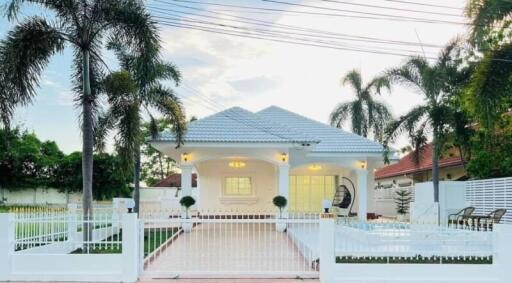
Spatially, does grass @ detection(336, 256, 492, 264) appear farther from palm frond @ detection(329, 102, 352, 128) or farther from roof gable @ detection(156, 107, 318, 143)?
palm frond @ detection(329, 102, 352, 128)

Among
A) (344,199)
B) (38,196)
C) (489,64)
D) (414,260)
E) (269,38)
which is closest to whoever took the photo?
(414,260)

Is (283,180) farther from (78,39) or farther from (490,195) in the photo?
(78,39)

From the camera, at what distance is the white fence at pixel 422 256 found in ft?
31.7

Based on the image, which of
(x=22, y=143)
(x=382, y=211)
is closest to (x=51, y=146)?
(x=22, y=143)

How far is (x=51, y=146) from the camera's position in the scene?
128 feet

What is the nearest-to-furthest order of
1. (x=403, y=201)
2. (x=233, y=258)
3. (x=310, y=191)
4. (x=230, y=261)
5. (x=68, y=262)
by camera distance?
(x=68, y=262), (x=230, y=261), (x=233, y=258), (x=310, y=191), (x=403, y=201)

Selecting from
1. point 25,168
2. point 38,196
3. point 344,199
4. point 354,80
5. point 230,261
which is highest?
point 354,80

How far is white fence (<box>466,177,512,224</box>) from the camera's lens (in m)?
17.2

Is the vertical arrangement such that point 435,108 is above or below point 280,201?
above

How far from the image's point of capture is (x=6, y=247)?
984 centimetres

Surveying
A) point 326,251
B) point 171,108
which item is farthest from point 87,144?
point 326,251

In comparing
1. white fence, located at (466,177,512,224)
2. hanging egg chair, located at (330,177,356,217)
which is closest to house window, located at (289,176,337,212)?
hanging egg chair, located at (330,177,356,217)

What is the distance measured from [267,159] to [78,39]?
26.0 feet

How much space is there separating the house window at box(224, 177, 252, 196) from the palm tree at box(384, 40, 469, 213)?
20.1 ft
